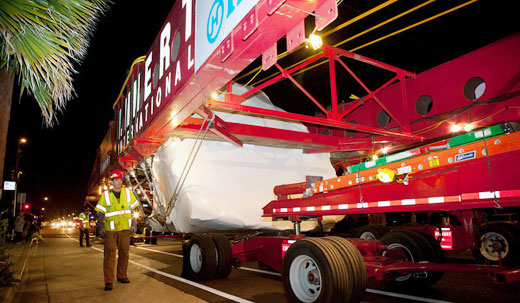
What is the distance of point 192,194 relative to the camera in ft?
23.0

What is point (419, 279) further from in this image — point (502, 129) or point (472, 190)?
point (502, 129)

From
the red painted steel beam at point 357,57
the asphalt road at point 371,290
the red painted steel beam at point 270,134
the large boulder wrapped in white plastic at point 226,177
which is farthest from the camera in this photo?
the red painted steel beam at point 357,57

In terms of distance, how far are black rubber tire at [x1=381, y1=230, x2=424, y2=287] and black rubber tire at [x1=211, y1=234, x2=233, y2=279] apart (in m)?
2.71

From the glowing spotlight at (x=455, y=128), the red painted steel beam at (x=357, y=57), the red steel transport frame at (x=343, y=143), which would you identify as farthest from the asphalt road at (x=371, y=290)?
the red painted steel beam at (x=357, y=57)

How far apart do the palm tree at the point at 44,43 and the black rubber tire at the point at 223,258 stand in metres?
3.44

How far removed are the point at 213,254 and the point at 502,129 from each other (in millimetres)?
4712

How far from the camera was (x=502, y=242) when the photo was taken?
19.2 feet

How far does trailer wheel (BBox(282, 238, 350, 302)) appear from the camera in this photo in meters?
3.54

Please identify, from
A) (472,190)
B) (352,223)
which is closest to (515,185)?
(472,190)

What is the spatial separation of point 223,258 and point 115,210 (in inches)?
85.4

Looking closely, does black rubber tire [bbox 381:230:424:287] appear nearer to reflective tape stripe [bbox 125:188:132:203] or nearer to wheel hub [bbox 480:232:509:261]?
wheel hub [bbox 480:232:509:261]

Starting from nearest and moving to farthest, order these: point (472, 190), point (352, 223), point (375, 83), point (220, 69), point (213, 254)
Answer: point (472, 190) → point (220, 69) → point (213, 254) → point (375, 83) → point (352, 223)

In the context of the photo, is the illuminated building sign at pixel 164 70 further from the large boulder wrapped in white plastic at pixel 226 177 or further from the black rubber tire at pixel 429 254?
the black rubber tire at pixel 429 254

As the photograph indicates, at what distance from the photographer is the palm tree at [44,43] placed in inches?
135
